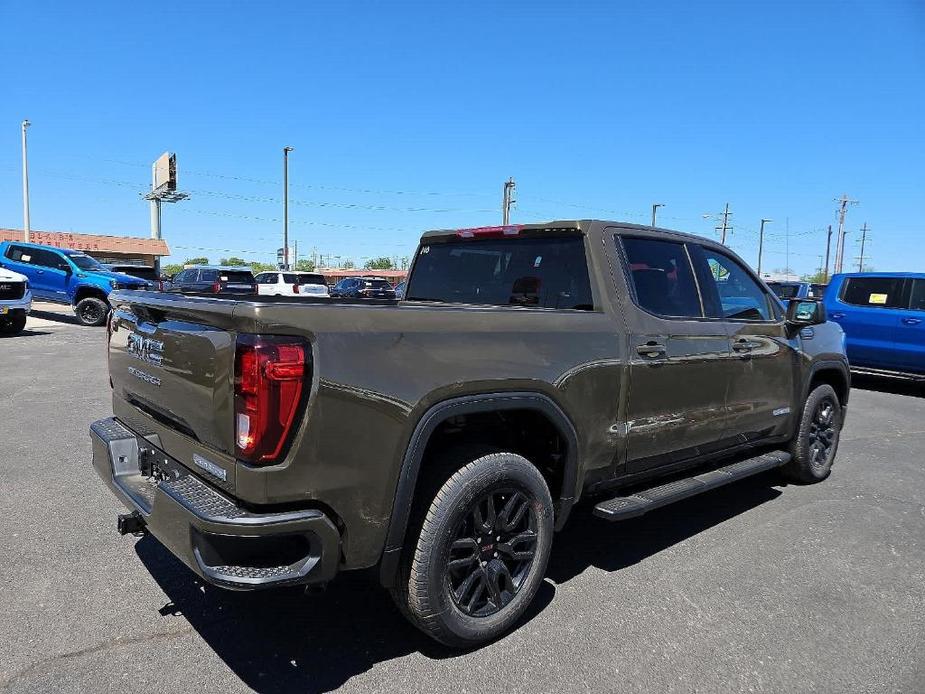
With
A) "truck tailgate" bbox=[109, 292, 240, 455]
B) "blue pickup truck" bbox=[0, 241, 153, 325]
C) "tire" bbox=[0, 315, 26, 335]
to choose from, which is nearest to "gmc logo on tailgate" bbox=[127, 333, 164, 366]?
"truck tailgate" bbox=[109, 292, 240, 455]

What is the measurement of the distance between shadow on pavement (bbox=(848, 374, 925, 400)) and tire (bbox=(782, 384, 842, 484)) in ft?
20.4

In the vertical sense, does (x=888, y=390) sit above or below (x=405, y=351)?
below

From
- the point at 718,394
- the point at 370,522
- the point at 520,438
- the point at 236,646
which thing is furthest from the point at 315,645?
the point at 718,394

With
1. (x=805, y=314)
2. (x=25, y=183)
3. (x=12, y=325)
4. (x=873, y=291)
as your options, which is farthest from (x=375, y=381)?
(x=25, y=183)

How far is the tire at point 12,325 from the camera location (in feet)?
47.5

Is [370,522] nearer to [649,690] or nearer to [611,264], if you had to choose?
[649,690]

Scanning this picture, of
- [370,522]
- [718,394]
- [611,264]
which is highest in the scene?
[611,264]

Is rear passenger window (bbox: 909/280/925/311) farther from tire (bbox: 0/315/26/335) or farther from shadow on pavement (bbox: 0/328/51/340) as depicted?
tire (bbox: 0/315/26/335)

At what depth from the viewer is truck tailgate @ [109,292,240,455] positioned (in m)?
2.33

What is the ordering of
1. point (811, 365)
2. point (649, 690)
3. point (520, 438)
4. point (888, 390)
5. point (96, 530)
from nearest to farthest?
point (649, 690)
point (520, 438)
point (96, 530)
point (811, 365)
point (888, 390)

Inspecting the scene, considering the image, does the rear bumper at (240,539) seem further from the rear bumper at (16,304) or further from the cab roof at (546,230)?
the rear bumper at (16,304)

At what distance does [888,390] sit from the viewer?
10.9 m

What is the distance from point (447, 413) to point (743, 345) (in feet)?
8.29

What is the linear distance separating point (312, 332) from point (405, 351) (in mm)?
390
